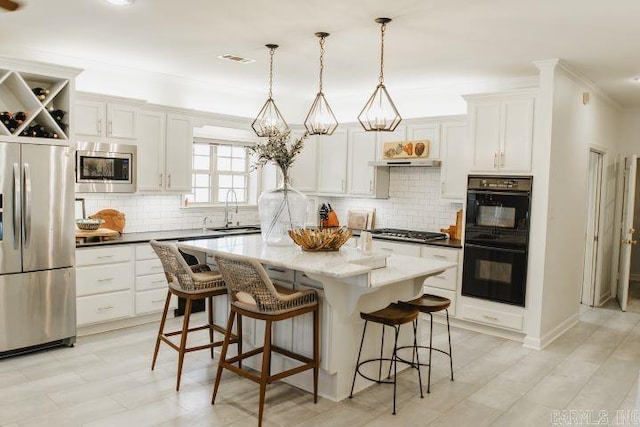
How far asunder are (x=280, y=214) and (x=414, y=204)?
9.51 ft

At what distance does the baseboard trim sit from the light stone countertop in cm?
172

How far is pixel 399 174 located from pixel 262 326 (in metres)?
3.45

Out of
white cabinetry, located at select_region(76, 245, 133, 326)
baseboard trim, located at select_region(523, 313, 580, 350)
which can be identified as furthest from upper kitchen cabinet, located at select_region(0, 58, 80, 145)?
baseboard trim, located at select_region(523, 313, 580, 350)

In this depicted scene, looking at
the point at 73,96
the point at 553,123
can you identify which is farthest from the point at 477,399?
the point at 73,96

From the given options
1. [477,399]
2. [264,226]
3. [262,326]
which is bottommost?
[477,399]

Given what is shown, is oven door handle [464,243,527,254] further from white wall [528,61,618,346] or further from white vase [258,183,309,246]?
white vase [258,183,309,246]

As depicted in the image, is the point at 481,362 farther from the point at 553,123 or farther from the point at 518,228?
the point at 553,123

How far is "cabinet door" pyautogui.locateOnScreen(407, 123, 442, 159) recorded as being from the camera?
599 cm

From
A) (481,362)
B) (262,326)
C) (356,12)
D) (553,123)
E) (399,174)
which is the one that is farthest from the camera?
(399,174)

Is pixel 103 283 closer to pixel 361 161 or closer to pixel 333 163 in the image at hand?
pixel 333 163

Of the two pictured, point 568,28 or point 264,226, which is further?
point 264,226

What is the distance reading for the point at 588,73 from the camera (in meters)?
5.14

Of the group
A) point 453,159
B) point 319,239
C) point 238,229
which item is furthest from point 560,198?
point 238,229

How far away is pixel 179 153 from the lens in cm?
584
